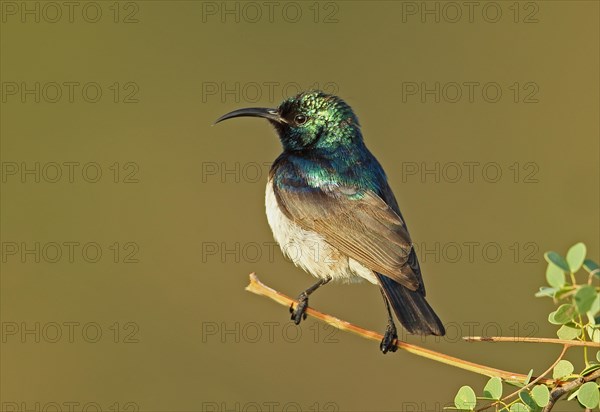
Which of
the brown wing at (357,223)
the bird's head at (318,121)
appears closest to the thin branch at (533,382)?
the brown wing at (357,223)

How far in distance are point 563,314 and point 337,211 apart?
2.63 metres

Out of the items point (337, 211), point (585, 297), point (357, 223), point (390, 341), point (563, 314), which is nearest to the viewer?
point (585, 297)

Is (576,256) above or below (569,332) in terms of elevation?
above

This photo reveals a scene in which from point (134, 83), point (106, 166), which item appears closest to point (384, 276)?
point (106, 166)

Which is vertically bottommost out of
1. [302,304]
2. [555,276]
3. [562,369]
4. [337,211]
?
[302,304]

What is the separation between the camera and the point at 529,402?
1.95 metres

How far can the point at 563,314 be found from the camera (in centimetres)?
175

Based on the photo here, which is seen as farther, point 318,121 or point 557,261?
point 318,121

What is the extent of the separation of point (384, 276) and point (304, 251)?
0.57 meters

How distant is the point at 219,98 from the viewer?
9.37 metres

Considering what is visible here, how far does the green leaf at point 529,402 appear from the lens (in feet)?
6.36

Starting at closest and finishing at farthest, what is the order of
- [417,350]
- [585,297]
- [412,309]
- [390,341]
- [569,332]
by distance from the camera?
[585,297] < [569,332] < [417,350] < [412,309] < [390,341]

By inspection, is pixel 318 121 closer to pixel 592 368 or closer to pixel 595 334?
pixel 595 334

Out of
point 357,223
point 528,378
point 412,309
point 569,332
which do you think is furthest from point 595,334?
point 357,223
